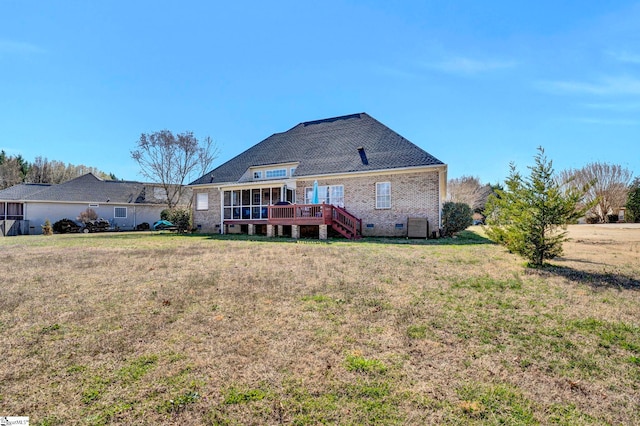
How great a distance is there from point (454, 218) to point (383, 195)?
4.00m

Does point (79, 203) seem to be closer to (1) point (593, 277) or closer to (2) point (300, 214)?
(2) point (300, 214)

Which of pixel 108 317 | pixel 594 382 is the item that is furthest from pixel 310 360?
pixel 108 317

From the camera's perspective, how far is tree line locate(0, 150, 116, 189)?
157ft

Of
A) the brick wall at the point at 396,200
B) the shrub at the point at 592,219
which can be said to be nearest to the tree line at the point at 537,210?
the brick wall at the point at 396,200

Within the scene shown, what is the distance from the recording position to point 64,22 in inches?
Result: 457

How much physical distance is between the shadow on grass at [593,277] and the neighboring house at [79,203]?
35.5m

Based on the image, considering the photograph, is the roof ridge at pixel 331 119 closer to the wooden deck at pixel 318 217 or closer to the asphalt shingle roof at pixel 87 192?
the wooden deck at pixel 318 217

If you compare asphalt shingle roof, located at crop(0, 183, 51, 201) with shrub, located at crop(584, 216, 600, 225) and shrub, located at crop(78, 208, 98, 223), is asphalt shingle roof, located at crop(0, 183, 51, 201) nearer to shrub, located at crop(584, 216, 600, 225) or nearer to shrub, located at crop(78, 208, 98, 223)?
shrub, located at crop(78, 208, 98, 223)

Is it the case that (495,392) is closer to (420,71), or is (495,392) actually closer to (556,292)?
(556,292)

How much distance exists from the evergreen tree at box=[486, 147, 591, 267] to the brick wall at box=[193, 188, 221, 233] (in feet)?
63.9

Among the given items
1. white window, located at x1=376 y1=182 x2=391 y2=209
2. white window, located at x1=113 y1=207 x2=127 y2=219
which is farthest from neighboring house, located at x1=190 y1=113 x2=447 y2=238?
white window, located at x1=113 y1=207 x2=127 y2=219

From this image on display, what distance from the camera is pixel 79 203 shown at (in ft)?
103

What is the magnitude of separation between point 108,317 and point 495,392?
16.5 ft

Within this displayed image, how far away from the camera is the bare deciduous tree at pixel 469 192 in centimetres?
4578
